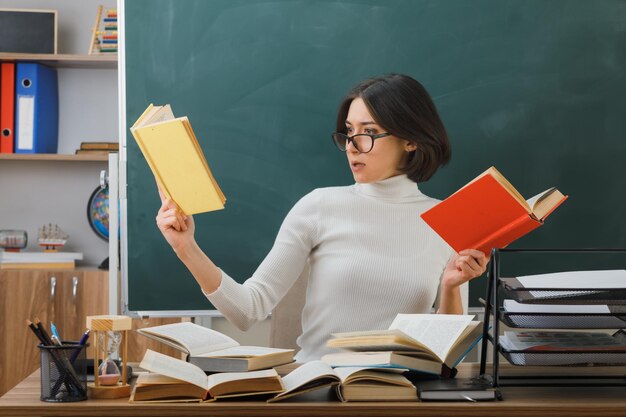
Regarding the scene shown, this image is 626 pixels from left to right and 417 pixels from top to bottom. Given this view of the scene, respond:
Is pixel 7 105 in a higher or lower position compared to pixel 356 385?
higher

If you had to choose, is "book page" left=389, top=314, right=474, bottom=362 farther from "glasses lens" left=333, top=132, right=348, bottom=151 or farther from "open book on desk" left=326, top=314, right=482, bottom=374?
"glasses lens" left=333, top=132, right=348, bottom=151

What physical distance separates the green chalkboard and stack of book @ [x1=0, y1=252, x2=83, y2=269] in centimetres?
69

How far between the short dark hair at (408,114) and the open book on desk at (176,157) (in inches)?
28.8

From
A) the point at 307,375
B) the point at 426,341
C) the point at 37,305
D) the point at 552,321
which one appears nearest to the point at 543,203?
the point at 552,321

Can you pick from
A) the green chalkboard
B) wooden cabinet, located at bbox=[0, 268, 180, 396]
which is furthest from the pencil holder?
wooden cabinet, located at bbox=[0, 268, 180, 396]

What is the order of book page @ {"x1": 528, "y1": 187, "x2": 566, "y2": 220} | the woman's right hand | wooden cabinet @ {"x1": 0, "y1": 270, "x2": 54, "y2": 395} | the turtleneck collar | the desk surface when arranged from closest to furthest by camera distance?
the desk surface
book page @ {"x1": 528, "y1": 187, "x2": 566, "y2": 220}
the woman's right hand
the turtleneck collar
wooden cabinet @ {"x1": 0, "y1": 270, "x2": 54, "y2": 395}

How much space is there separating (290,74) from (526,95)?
0.78 m

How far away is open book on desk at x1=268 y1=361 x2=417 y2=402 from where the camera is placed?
1.28 m

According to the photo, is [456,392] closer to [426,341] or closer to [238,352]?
[426,341]

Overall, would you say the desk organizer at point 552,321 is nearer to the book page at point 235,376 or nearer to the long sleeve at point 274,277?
the book page at point 235,376

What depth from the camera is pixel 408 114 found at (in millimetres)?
2115

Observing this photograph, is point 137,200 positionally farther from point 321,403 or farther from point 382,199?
point 321,403

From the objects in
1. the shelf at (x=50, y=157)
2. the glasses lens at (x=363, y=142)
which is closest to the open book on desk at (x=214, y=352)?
the glasses lens at (x=363, y=142)

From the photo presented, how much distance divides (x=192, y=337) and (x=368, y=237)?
75 centimetres
